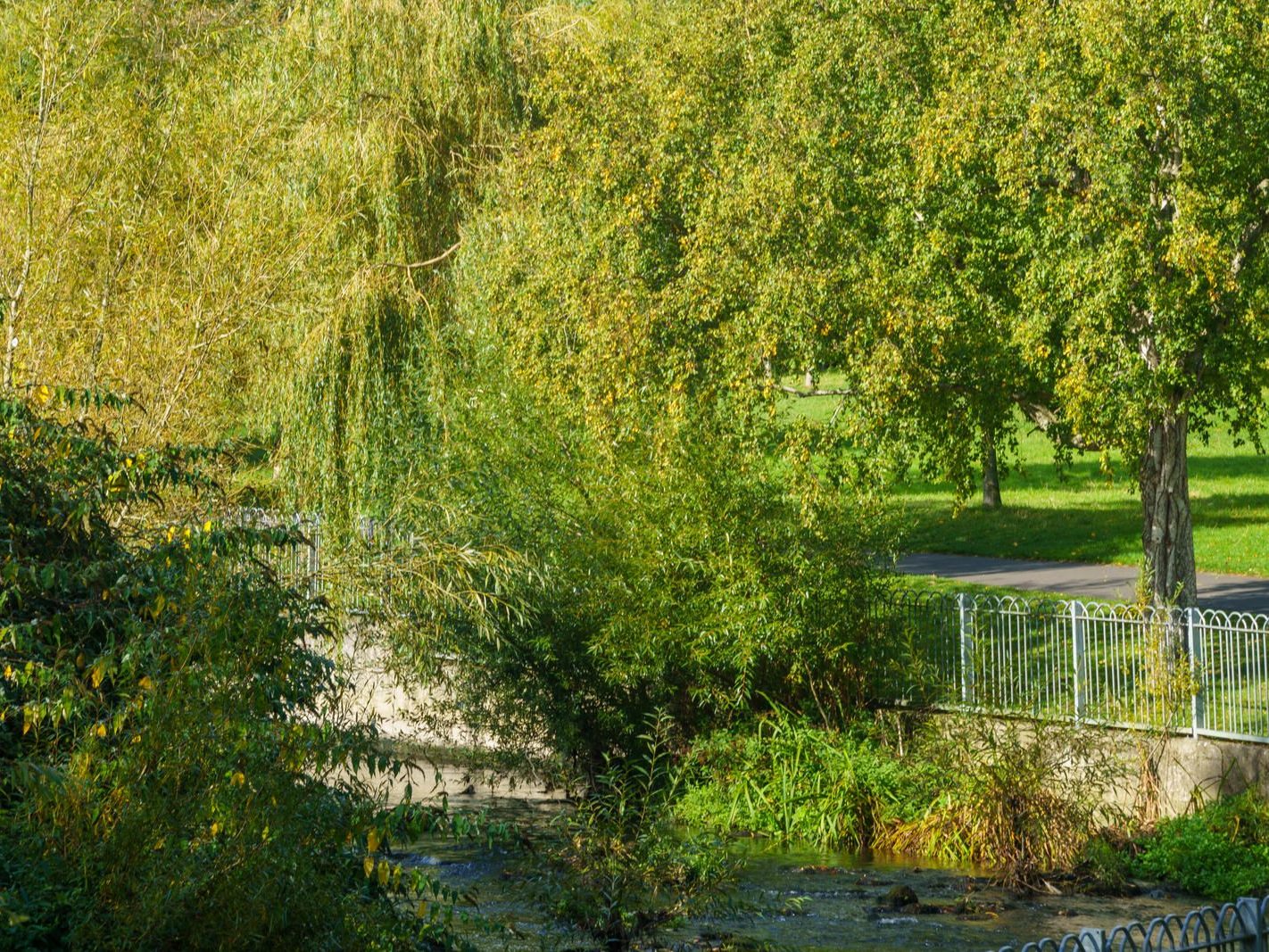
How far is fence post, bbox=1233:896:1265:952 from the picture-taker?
5727 mm

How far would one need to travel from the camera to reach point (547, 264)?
17.8m

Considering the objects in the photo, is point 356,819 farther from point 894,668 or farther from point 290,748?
point 894,668

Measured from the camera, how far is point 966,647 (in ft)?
50.1

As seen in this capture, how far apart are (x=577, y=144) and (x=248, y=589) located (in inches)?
461

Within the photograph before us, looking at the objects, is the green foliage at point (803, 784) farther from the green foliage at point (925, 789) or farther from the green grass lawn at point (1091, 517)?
the green grass lawn at point (1091, 517)

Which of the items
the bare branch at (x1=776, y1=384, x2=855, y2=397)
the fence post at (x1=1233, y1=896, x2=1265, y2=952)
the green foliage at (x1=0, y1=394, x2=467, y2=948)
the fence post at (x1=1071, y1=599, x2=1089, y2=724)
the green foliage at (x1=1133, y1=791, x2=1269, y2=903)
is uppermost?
the bare branch at (x1=776, y1=384, x2=855, y2=397)

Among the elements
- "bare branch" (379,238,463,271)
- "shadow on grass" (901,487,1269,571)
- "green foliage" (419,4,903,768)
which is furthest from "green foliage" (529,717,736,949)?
"shadow on grass" (901,487,1269,571)

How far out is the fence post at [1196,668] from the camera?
13.5 metres

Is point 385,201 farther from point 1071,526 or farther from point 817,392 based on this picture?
point 1071,526

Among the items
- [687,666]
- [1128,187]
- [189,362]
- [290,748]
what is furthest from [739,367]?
[290,748]

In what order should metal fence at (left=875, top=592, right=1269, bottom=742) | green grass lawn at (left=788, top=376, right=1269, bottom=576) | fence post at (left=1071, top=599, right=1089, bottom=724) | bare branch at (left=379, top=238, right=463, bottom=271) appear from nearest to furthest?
metal fence at (left=875, top=592, right=1269, bottom=742) < fence post at (left=1071, top=599, right=1089, bottom=724) < bare branch at (left=379, top=238, right=463, bottom=271) < green grass lawn at (left=788, top=376, right=1269, bottom=576)

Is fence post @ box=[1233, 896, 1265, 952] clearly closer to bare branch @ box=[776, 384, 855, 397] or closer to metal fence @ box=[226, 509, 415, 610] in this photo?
metal fence @ box=[226, 509, 415, 610]

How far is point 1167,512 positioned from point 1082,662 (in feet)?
8.47

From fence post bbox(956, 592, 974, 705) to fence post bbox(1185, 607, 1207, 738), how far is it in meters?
2.27
